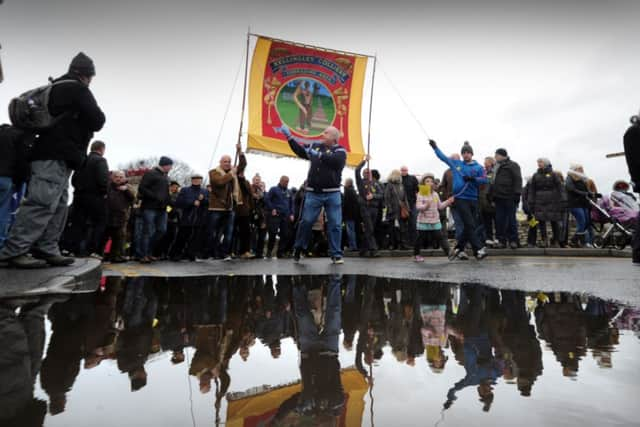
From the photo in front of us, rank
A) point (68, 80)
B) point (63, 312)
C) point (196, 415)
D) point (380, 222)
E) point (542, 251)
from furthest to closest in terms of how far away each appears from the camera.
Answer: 1. point (380, 222)
2. point (542, 251)
3. point (68, 80)
4. point (63, 312)
5. point (196, 415)

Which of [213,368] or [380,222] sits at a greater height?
[380,222]

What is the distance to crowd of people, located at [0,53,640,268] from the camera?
160 inches

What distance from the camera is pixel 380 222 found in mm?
11727

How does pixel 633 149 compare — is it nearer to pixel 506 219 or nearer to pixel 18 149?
pixel 506 219

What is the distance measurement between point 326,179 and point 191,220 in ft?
11.9

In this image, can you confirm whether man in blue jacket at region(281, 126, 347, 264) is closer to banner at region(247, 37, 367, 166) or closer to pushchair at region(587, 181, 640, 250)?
banner at region(247, 37, 367, 166)

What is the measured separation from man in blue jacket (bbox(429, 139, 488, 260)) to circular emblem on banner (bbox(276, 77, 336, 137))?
19.8ft

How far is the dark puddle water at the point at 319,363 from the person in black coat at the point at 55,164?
1.22 m

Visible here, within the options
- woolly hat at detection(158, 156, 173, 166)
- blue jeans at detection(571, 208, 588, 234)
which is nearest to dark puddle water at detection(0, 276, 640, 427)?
woolly hat at detection(158, 156, 173, 166)

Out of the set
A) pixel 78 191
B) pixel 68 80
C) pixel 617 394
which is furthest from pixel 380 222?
pixel 617 394

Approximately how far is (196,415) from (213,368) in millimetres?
428

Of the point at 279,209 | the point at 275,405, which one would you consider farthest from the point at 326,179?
the point at 275,405

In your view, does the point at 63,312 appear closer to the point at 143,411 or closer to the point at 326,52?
the point at 143,411

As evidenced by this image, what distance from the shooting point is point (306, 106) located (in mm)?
13320
